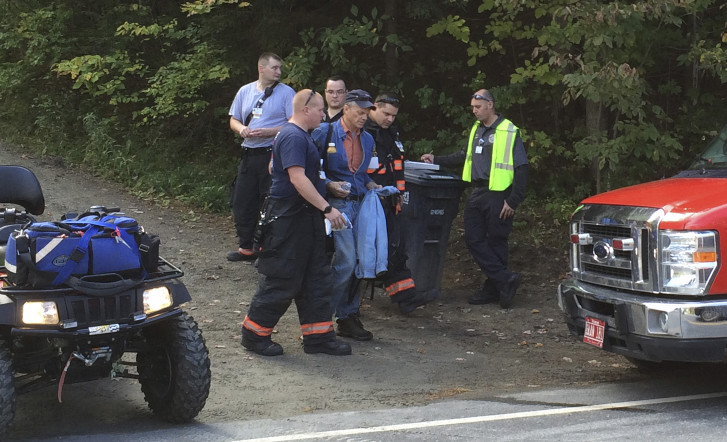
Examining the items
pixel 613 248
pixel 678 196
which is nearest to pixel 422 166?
pixel 613 248

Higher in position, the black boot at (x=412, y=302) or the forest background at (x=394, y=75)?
the forest background at (x=394, y=75)

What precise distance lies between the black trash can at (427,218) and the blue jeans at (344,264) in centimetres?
102

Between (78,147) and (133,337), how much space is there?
35.1ft

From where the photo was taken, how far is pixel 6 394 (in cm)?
493

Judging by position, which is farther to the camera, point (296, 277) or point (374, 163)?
point (374, 163)

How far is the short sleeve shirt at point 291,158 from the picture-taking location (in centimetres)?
702

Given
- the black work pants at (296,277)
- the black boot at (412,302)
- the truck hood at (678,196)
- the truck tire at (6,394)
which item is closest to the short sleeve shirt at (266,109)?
the black boot at (412,302)

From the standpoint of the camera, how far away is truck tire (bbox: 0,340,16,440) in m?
4.91

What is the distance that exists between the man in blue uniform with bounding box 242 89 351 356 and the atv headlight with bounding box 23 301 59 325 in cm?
225

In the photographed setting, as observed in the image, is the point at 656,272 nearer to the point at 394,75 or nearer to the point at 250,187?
the point at 250,187

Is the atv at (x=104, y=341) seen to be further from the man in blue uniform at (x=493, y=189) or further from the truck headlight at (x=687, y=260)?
the man in blue uniform at (x=493, y=189)

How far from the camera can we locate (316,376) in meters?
6.86

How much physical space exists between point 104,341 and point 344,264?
2922mm

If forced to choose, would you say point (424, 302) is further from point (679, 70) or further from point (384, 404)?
point (679, 70)
